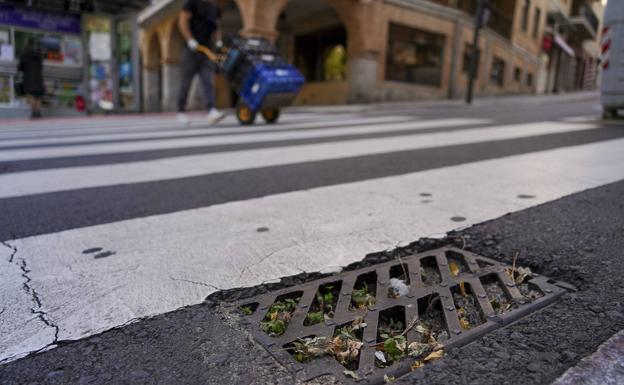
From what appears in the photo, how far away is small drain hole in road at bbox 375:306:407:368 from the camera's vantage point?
1317mm

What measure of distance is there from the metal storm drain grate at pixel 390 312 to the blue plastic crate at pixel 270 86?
562 cm

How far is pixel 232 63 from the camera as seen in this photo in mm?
7520

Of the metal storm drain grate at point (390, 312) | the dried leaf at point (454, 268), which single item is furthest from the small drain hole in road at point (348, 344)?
the dried leaf at point (454, 268)

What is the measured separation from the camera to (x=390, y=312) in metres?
1.58

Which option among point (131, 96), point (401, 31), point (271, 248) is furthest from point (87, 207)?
point (401, 31)

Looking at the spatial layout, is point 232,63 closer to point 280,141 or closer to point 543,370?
point 280,141

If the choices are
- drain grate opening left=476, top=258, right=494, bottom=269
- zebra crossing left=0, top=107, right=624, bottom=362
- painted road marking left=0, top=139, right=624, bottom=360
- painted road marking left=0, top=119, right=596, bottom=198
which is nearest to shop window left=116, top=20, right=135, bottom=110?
zebra crossing left=0, top=107, right=624, bottom=362

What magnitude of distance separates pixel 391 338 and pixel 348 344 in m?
0.13

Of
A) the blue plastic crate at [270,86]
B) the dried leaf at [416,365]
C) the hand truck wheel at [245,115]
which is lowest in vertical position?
the dried leaf at [416,365]

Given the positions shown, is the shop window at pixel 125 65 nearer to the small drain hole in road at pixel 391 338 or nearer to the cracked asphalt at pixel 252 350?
the cracked asphalt at pixel 252 350

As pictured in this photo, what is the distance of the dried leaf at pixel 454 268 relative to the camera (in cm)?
187

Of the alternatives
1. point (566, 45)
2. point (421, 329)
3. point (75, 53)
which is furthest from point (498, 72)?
point (421, 329)

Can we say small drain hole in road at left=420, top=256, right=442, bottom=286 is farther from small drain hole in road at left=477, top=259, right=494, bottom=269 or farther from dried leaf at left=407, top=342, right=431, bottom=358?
dried leaf at left=407, top=342, right=431, bottom=358

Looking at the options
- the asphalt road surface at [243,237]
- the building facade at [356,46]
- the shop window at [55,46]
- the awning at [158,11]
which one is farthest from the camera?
the awning at [158,11]
